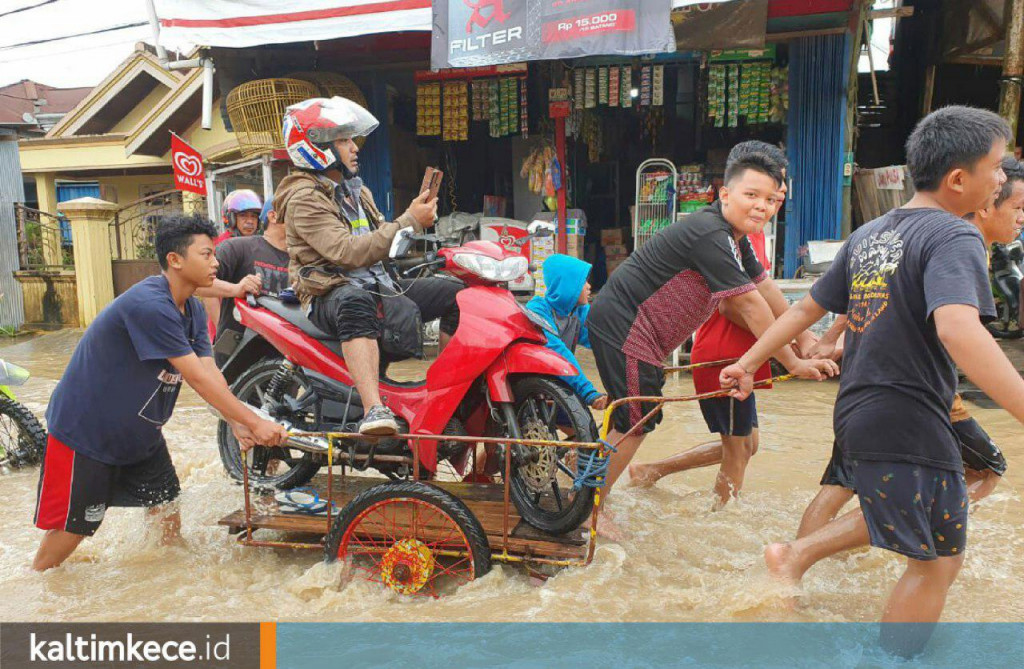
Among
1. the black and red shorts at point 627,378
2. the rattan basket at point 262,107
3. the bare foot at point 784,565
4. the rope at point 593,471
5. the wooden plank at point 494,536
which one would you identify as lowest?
the wooden plank at point 494,536

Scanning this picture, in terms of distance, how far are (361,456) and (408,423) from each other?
0.96 feet

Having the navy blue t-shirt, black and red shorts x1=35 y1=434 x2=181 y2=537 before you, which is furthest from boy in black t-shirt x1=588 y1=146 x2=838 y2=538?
black and red shorts x1=35 y1=434 x2=181 y2=537

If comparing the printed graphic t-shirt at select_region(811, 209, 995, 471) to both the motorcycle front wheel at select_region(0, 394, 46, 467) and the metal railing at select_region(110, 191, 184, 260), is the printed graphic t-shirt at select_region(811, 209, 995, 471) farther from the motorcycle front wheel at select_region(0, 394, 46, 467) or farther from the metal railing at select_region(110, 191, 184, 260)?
the metal railing at select_region(110, 191, 184, 260)

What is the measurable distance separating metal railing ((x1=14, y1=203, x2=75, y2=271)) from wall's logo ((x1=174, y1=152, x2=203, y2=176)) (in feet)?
15.2

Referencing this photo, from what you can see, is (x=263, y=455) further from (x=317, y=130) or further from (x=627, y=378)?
(x=627, y=378)

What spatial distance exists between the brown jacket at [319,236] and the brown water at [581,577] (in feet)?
4.35

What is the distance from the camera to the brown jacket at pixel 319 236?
341cm

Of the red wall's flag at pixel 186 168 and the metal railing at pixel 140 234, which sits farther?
the metal railing at pixel 140 234

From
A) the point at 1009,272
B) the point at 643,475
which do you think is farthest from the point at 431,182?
the point at 1009,272

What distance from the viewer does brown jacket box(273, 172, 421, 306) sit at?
3412mm

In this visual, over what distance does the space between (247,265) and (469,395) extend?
89.0 inches

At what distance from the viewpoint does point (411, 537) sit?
308 cm

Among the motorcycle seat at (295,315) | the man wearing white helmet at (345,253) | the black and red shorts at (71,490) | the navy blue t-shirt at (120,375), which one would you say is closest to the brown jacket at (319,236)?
the man wearing white helmet at (345,253)

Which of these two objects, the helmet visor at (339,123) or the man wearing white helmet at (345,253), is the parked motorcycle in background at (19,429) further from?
the helmet visor at (339,123)
